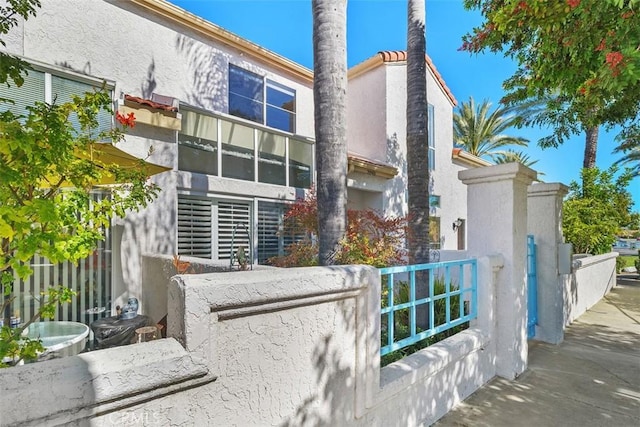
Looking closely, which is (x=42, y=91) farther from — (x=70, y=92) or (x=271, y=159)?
(x=271, y=159)

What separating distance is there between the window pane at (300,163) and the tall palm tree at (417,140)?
15.1 feet

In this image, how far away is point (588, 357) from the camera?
595cm

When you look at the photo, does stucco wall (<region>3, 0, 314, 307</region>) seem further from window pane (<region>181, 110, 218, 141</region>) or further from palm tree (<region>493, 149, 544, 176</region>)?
palm tree (<region>493, 149, 544, 176</region>)

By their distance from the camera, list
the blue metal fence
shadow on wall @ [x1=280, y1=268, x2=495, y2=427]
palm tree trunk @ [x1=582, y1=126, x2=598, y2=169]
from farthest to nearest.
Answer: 1. palm tree trunk @ [x1=582, y1=126, x2=598, y2=169]
2. the blue metal fence
3. shadow on wall @ [x1=280, y1=268, x2=495, y2=427]

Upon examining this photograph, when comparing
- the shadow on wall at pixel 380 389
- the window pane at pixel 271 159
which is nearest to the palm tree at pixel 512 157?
the window pane at pixel 271 159

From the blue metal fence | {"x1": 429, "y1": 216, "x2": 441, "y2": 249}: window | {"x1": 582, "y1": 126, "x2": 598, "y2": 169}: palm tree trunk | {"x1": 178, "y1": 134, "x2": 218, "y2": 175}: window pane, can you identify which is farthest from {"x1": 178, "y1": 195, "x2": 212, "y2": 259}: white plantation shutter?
{"x1": 582, "y1": 126, "x2": 598, "y2": 169}: palm tree trunk

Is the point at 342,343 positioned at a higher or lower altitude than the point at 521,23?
lower

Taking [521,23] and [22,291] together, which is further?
[22,291]

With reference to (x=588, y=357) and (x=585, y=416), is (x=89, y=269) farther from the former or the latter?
(x=588, y=357)

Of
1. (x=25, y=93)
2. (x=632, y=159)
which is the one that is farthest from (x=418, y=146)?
(x=632, y=159)

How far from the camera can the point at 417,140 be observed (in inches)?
236

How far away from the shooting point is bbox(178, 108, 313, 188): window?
8172 mm

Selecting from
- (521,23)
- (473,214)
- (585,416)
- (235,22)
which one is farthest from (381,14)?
(585,416)

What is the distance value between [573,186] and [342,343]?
15998 mm
